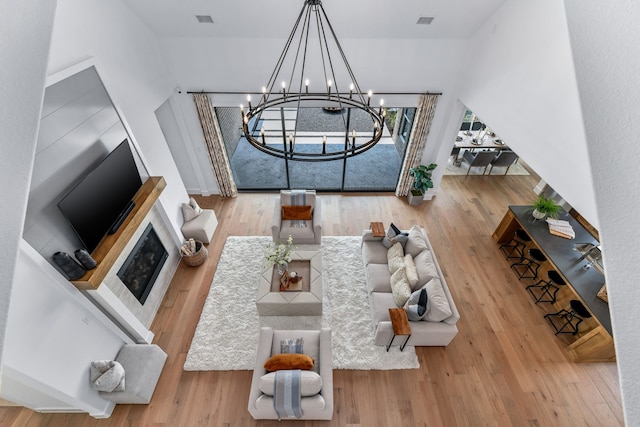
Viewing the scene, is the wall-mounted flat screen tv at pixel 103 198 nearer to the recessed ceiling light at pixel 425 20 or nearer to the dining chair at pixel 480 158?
the recessed ceiling light at pixel 425 20

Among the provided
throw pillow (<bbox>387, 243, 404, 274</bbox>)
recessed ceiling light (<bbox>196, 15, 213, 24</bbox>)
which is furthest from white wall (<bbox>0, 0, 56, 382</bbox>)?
throw pillow (<bbox>387, 243, 404, 274</bbox>)

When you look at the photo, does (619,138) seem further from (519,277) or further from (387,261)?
(519,277)

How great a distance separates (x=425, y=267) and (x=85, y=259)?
173 inches

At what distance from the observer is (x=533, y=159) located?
381 centimetres

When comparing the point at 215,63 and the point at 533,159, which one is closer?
the point at 533,159

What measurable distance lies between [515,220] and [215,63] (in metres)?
6.30

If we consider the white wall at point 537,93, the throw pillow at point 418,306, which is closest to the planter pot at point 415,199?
the white wall at point 537,93

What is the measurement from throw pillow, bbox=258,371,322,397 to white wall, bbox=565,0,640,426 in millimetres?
3044

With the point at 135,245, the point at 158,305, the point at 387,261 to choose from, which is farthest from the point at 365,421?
the point at 135,245

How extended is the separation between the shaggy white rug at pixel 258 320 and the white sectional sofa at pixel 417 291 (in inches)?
10.2

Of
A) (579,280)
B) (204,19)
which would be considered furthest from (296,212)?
(579,280)

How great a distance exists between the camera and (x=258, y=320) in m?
4.61

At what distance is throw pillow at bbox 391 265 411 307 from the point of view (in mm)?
4246

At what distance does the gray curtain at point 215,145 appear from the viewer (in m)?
5.68
